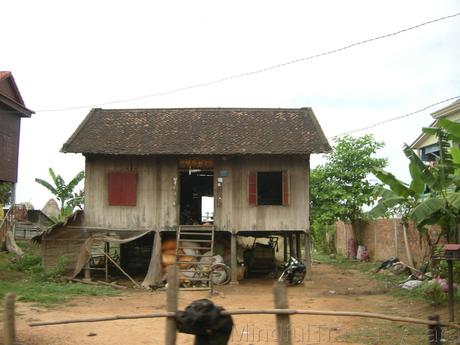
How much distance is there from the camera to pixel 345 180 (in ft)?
69.6

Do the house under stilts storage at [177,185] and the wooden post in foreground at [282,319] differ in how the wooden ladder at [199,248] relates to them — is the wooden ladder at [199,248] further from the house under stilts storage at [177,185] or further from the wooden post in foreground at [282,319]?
the wooden post in foreground at [282,319]

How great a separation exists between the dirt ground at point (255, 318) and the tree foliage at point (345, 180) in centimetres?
498

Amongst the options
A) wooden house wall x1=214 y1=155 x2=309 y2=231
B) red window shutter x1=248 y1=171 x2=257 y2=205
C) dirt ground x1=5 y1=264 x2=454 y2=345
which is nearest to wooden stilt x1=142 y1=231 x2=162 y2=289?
dirt ground x1=5 y1=264 x2=454 y2=345

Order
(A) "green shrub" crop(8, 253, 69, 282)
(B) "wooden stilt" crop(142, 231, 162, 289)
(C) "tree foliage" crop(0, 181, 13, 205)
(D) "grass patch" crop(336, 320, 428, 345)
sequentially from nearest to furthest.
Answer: (D) "grass patch" crop(336, 320, 428, 345) → (B) "wooden stilt" crop(142, 231, 162, 289) → (A) "green shrub" crop(8, 253, 69, 282) → (C) "tree foliage" crop(0, 181, 13, 205)

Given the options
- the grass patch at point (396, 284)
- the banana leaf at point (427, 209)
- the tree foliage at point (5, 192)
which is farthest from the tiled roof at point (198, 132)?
the banana leaf at point (427, 209)

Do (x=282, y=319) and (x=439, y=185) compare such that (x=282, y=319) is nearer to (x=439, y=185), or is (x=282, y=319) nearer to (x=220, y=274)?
A: (x=439, y=185)

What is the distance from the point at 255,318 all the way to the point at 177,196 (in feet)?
22.5

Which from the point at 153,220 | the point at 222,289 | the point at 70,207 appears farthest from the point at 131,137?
the point at 70,207

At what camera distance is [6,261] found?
1895 cm

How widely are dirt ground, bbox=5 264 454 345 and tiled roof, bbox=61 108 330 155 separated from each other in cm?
431

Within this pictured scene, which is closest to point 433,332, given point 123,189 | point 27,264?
point 123,189

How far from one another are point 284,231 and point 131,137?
600 cm

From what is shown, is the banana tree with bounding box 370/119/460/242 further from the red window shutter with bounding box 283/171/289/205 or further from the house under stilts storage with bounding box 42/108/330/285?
the red window shutter with bounding box 283/171/289/205

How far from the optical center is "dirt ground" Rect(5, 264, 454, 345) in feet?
27.8
